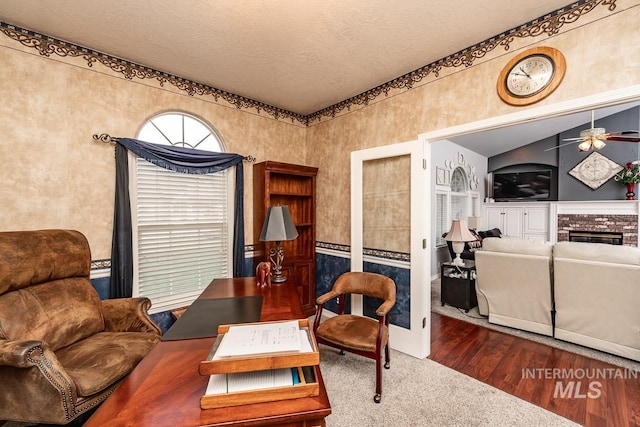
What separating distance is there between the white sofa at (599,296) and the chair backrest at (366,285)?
73.7 inches

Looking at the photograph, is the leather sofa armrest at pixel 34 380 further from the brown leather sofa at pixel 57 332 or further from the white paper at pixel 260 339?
the white paper at pixel 260 339

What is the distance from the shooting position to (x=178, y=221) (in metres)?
2.78

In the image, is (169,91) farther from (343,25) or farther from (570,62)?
(570,62)

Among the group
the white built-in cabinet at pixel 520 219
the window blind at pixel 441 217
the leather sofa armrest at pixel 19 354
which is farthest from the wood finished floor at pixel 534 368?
the white built-in cabinet at pixel 520 219

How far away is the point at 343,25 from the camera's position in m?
1.92

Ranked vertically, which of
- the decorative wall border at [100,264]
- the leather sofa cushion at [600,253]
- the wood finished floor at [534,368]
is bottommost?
the wood finished floor at [534,368]

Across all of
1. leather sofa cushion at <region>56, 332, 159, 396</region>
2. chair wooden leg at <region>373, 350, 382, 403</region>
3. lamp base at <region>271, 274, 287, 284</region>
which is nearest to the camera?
leather sofa cushion at <region>56, 332, 159, 396</region>

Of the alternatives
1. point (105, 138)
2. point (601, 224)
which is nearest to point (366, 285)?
point (105, 138)

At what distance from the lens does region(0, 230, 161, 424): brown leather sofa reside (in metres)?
1.25

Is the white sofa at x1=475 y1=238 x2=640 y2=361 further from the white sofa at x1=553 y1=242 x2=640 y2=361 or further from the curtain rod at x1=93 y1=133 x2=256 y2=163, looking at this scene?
the curtain rod at x1=93 y1=133 x2=256 y2=163

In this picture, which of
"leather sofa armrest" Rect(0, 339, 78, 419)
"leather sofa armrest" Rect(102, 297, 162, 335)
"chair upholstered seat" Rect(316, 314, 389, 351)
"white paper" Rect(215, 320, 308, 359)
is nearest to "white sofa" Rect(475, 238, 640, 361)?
"chair upholstered seat" Rect(316, 314, 389, 351)

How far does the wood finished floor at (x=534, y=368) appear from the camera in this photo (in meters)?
1.83

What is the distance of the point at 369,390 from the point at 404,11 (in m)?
2.75

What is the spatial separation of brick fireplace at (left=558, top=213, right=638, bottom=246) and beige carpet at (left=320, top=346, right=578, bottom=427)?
5941 mm
